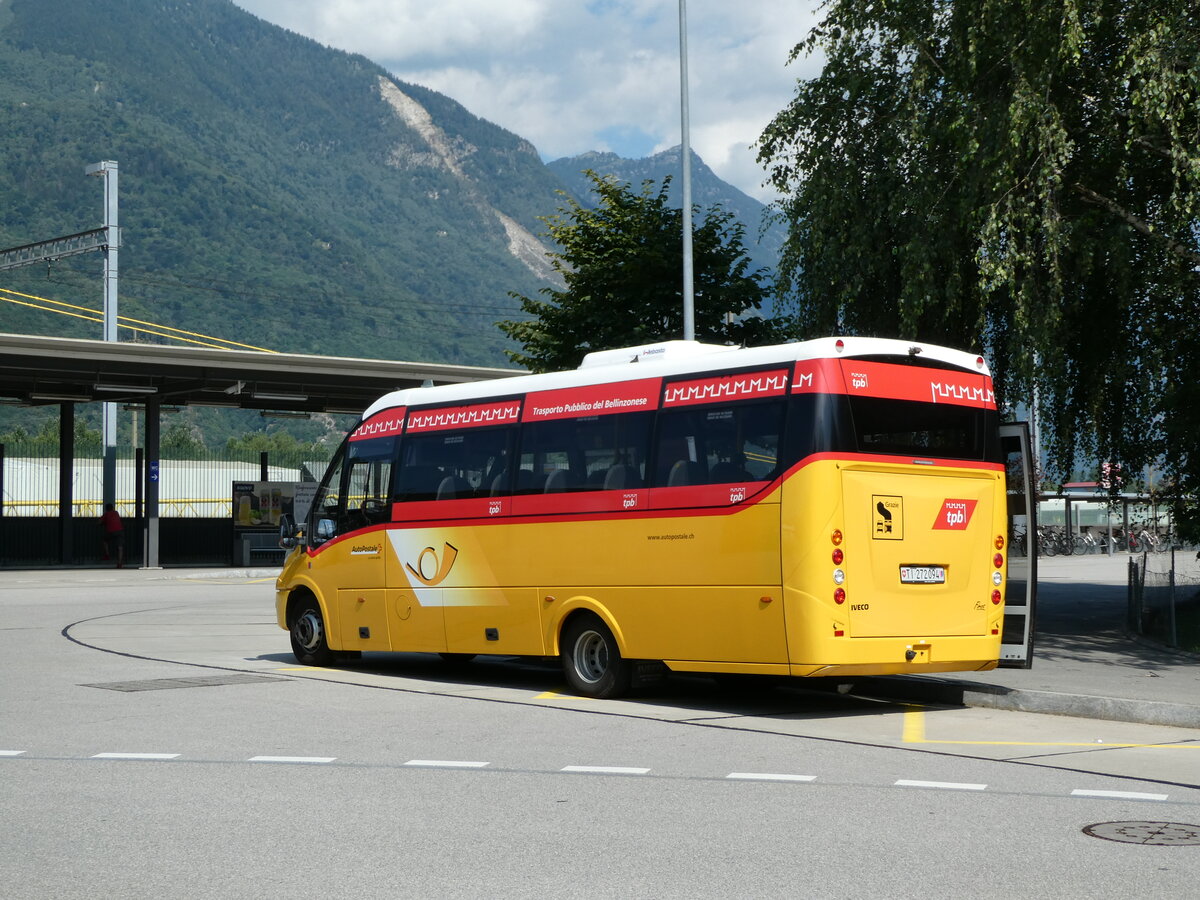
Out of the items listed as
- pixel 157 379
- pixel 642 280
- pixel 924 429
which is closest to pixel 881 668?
pixel 924 429

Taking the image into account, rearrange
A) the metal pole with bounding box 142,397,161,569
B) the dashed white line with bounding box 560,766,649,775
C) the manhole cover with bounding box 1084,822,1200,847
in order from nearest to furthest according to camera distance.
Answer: the manhole cover with bounding box 1084,822,1200,847
the dashed white line with bounding box 560,766,649,775
the metal pole with bounding box 142,397,161,569

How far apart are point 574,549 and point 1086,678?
4858mm

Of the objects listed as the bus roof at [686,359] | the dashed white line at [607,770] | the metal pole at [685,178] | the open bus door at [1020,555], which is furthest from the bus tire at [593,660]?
the metal pole at [685,178]

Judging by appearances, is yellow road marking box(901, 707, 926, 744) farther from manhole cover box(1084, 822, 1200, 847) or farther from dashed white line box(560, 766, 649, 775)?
manhole cover box(1084, 822, 1200, 847)

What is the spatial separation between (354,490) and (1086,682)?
290 inches

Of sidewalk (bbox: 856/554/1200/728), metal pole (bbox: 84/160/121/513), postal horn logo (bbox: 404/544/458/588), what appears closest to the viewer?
sidewalk (bbox: 856/554/1200/728)

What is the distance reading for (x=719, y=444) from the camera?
12266 millimetres

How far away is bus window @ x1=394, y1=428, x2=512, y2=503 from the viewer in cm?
1431

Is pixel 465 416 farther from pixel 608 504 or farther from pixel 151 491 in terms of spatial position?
pixel 151 491

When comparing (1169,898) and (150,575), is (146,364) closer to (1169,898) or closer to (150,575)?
(150,575)

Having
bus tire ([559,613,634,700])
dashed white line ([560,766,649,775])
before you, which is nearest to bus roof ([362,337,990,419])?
bus tire ([559,613,634,700])

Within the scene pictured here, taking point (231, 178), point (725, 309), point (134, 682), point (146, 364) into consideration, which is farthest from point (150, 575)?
point (231, 178)

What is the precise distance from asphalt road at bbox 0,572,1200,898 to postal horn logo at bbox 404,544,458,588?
1147 millimetres

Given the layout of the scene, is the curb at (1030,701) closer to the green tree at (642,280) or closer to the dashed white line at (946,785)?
the dashed white line at (946,785)
